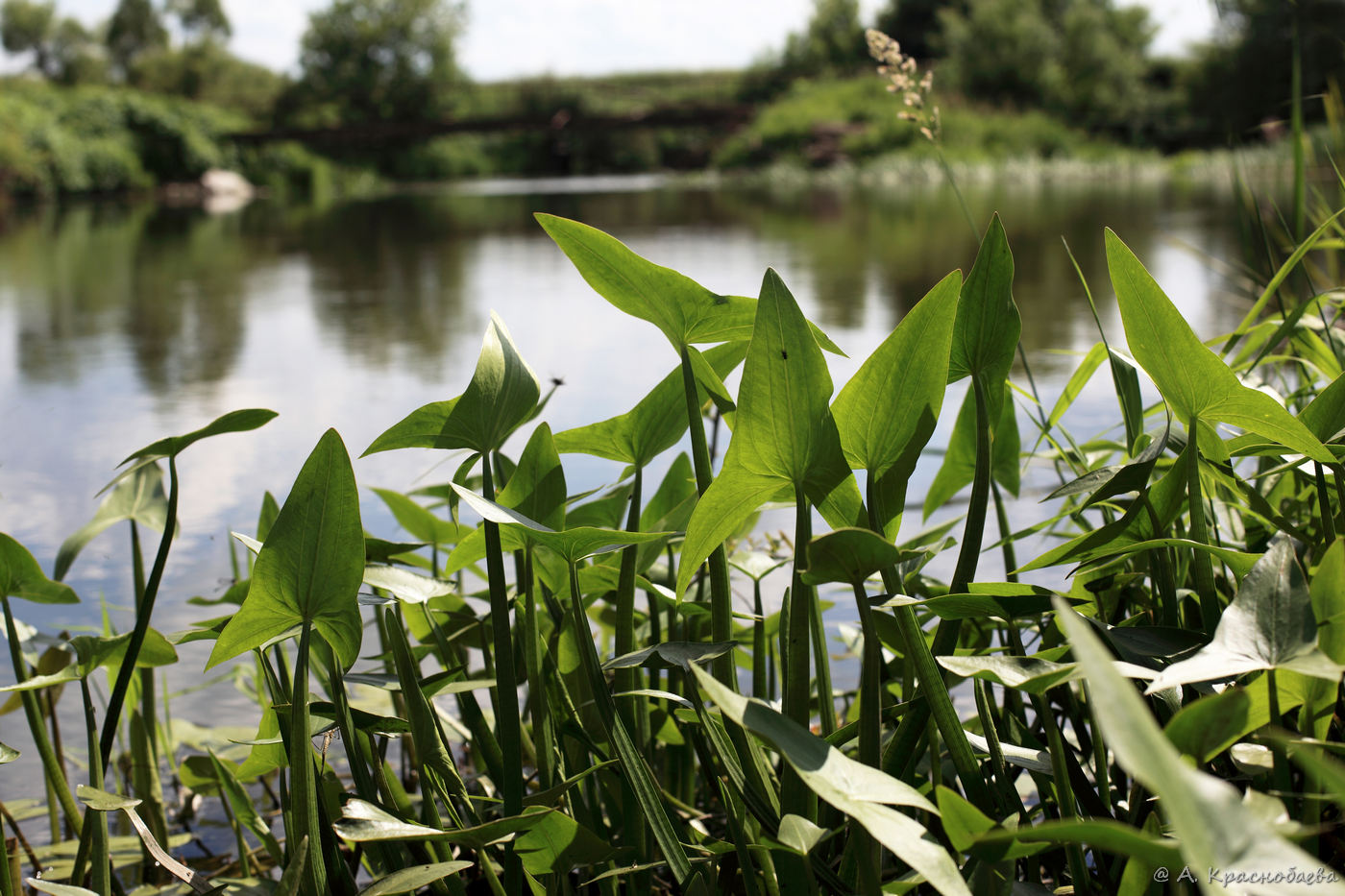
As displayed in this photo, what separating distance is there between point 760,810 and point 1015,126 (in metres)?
14.2

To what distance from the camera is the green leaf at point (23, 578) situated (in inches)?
15.4

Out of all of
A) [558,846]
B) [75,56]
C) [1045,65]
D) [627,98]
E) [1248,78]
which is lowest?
[558,846]

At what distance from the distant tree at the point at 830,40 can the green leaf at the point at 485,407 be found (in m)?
20.6

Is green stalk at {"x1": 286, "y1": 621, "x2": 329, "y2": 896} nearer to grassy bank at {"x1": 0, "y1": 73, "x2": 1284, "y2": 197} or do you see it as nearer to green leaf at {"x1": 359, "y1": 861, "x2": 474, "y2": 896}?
green leaf at {"x1": 359, "y1": 861, "x2": 474, "y2": 896}

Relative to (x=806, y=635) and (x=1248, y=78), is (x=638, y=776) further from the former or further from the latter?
(x=1248, y=78)

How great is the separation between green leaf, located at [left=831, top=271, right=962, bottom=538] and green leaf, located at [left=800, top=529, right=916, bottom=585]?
6 cm

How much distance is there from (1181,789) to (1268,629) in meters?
0.13

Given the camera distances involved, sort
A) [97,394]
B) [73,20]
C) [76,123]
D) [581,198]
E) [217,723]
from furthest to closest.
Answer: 1. [73,20]
2. [76,123]
3. [581,198]
4. [97,394]
5. [217,723]

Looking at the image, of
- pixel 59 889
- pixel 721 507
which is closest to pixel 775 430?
pixel 721 507

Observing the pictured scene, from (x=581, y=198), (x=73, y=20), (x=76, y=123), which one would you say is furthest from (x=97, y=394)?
(x=73, y=20)

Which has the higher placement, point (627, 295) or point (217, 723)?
point (627, 295)

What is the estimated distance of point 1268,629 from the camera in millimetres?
246

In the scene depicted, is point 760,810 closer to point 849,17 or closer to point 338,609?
point 338,609

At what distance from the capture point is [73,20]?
2614 centimetres
